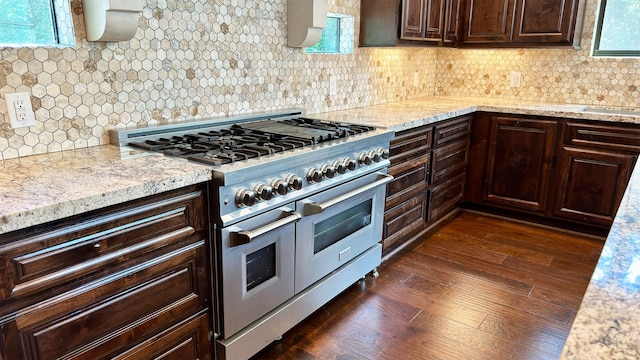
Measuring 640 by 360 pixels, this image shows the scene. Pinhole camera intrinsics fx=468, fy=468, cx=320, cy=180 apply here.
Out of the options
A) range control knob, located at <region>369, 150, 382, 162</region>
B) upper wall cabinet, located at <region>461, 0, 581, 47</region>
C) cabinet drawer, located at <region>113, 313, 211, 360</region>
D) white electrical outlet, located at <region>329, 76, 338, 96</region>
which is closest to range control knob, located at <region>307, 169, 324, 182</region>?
range control knob, located at <region>369, 150, 382, 162</region>

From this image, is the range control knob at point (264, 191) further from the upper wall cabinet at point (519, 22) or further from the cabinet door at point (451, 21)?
the upper wall cabinet at point (519, 22)

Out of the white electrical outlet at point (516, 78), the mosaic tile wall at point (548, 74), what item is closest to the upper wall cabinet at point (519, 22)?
the mosaic tile wall at point (548, 74)

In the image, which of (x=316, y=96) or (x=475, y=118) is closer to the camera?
(x=316, y=96)

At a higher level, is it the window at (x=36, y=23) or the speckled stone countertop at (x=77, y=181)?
the window at (x=36, y=23)

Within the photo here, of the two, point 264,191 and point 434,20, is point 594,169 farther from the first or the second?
point 264,191

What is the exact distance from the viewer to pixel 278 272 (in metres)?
1.97

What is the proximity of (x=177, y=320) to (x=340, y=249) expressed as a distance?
3.10 ft

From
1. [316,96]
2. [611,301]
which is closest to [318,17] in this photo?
[316,96]

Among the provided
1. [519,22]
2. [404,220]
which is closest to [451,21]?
[519,22]

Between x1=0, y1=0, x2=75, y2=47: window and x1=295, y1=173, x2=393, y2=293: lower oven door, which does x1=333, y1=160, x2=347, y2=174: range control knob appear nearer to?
x1=295, y1=173, x2=393, y2=293: lower oven door

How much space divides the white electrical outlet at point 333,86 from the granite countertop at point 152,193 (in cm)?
166

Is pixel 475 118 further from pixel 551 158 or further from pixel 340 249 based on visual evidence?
pixel 340 249

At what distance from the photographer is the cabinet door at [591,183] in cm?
328

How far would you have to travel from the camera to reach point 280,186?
1.83m
